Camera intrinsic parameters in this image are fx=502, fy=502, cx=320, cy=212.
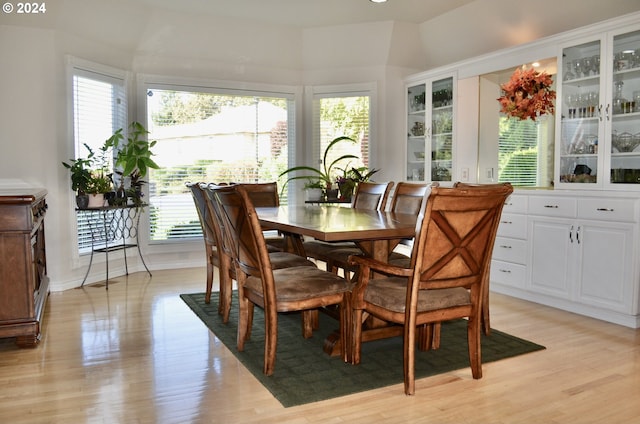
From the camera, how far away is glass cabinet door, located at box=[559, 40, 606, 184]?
382 cm

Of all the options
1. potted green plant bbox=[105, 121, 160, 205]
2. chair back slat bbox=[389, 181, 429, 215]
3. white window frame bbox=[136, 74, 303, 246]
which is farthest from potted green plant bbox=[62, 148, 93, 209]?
chair back slat bbox=[389, 181, 429, 215]

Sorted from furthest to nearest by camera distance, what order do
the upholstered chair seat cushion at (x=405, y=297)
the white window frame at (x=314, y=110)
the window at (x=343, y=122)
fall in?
the window at (x=343, y=122) → the white window frame at (x=314, y=110) → the upholstered chair seat cushion at (x=405, y=297)

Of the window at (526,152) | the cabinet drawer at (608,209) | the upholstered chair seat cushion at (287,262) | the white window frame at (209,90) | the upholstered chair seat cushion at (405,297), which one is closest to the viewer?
the upholstered chair seat cushion at (405,297)

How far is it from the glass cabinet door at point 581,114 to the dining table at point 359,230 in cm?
Result: 169

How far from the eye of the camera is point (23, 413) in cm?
222

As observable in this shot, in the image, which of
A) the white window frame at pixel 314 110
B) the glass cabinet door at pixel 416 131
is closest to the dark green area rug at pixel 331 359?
the glass cabinet door at pixel 416 131

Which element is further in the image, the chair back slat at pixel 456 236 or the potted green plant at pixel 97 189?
the potted green plant at pixel 97 189

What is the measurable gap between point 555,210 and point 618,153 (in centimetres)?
62

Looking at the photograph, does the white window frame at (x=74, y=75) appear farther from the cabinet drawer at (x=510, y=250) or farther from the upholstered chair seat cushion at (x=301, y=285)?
the cabinet drawer at (x=510, y=250)

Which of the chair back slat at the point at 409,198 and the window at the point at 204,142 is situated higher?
the window at the point at 204,142

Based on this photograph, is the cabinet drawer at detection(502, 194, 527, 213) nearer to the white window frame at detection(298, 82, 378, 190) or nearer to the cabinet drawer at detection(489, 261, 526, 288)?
the cabinet drawer at detection(489, 261, 526, 288)

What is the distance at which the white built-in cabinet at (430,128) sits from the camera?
5.36 meters

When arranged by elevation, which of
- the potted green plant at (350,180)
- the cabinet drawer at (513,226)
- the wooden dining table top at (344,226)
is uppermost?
the potted green plant at (350,180)

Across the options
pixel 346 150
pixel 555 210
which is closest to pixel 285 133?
pixel 346 150
